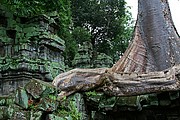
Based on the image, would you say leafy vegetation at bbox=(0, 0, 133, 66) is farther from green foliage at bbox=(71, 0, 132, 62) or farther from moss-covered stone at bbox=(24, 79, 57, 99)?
moss-covered stone at bbox=(24, 79, 57, 99)

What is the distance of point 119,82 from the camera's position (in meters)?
3.88

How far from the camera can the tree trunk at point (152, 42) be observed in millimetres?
4797

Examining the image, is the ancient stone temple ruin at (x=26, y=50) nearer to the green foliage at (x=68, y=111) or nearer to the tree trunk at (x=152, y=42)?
the tree trunk at (x=152, y=42)

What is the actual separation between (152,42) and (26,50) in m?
4.46

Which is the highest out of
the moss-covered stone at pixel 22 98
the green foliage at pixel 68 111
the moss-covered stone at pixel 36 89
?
the moss-covered stone at pixel 36 89

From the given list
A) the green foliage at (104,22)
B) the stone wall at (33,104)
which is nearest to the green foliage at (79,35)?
the green foliage at (104,22)

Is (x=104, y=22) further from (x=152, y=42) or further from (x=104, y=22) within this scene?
(x=152, y=42)

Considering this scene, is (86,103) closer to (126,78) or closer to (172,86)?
(126,78)

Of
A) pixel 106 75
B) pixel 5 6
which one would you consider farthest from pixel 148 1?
pixel 5 6

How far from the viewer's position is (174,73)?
3725 millimetres

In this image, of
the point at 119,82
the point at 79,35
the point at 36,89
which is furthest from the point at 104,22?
the point at 36,89

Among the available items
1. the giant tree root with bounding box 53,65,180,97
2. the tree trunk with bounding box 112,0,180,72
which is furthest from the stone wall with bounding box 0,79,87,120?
the tree trunk with bounding box 112,0,180,72

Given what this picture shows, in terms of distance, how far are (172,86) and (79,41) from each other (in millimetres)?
17423

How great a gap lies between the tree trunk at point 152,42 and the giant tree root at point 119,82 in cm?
46
